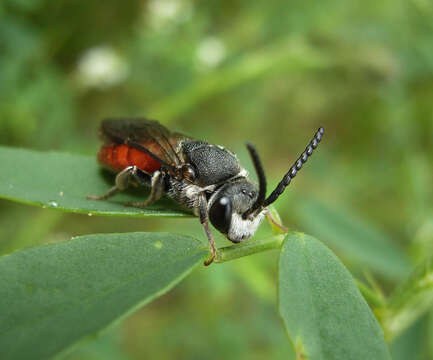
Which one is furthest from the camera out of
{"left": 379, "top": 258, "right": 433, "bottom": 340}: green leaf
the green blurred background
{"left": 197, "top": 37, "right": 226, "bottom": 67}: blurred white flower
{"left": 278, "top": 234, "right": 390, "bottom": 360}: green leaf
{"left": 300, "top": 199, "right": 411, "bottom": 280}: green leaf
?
{"left": 197, "top": 37, "right": 226, "bottom": 67}: blurred white flower

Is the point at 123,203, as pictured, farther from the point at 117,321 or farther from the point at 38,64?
the point at 38,64

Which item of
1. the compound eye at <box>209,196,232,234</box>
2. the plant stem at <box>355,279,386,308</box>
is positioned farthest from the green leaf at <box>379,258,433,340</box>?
the compound eye at <box>209,196,232,234</box>

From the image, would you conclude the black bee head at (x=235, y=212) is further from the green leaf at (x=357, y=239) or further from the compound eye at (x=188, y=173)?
the green leaf at (x=357, y=239)

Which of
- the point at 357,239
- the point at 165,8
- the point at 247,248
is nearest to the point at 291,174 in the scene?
the point at 247,248

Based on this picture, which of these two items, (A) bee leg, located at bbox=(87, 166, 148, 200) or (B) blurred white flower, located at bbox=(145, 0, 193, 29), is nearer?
(A) bee leg, located at bbox=(87, 166, 148, 200)

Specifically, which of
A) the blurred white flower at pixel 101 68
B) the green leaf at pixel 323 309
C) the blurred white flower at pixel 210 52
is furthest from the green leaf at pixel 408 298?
the blurred white flower at pixel 101 68

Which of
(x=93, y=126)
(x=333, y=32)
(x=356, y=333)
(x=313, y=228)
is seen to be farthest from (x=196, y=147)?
(x=333, y=32)

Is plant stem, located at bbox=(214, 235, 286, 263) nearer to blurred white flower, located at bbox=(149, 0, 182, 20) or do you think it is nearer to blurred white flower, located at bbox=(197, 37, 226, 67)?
blurred white flower, located at bbox=(197, 37, 226, 67)
